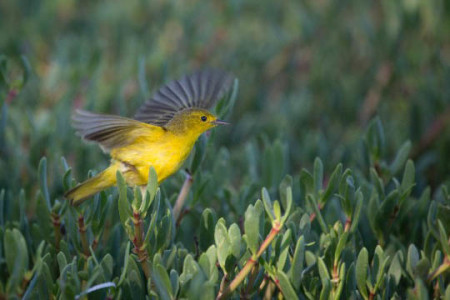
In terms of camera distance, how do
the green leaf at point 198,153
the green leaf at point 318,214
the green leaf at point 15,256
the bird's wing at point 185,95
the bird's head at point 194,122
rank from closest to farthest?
1. the green leaf at point 15,256
2. the green leaf at point 318,214
3. the green leaf at point 198,153
4. the bird's head at point 194,122
5. the bird's wing at point 185,95

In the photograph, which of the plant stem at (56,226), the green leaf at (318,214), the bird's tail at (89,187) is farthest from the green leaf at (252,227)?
the plant stem at (56,226)

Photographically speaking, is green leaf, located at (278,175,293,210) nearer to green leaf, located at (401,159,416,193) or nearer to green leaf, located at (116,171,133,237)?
green leaf, located at (401,159,416,193)

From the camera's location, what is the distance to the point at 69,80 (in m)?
3.66

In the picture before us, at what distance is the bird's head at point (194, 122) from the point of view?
2.51 meters

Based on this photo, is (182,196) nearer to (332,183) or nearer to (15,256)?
(332,183)

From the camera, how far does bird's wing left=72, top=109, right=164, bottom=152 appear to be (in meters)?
2.34

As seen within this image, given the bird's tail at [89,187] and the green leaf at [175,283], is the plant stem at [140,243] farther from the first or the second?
the bird's tail at [89,187]

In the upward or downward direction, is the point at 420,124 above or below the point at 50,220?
below

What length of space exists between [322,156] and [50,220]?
1.55m

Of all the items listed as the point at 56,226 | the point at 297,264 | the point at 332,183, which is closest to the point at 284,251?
the point at 297,264

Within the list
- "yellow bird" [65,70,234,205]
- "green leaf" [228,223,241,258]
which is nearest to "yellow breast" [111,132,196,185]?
"yellow bird" [65,70,234,205]

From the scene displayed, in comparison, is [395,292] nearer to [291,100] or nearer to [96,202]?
[96,202]

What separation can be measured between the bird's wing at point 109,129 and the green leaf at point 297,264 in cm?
90

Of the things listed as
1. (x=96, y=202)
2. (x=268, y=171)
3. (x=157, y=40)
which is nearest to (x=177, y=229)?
(x=96, y=202)
